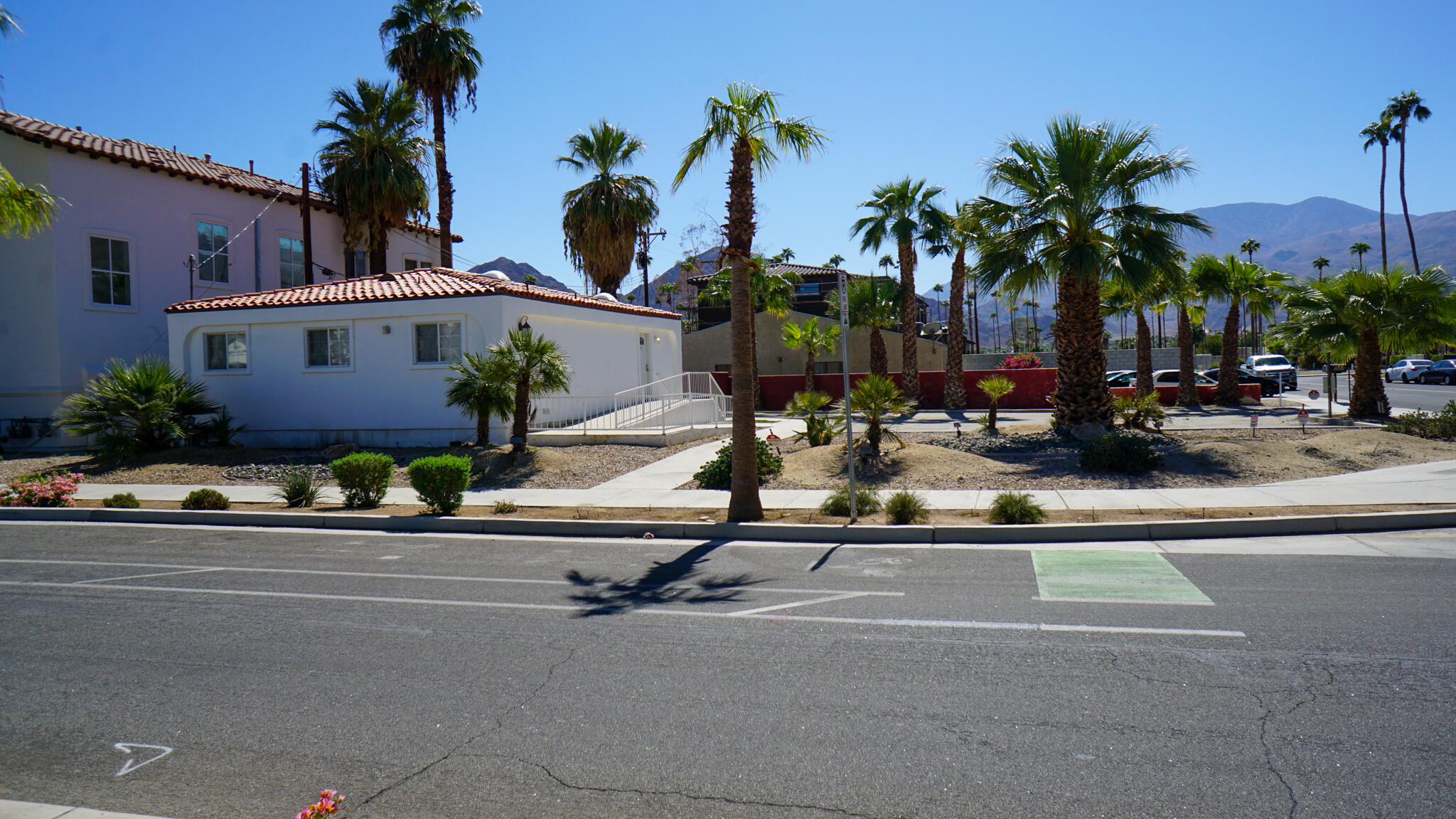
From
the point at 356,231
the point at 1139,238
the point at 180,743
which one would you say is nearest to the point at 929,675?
the point at 180,743

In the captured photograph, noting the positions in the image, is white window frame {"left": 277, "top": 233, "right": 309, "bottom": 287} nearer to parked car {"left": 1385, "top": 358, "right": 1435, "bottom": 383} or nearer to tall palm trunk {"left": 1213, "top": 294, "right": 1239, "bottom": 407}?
tall palm trunk {"left": 1213, "top": 294, "right": 1239, "bottom": 407}

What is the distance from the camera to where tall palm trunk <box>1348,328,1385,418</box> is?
20.7m

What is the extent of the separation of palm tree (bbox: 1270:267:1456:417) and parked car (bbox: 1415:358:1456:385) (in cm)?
3183

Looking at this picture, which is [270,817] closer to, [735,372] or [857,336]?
[735,372]

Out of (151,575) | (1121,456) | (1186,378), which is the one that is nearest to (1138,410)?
(1121,456)

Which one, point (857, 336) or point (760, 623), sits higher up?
point (857, 336)

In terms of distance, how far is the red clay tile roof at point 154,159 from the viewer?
22484mm

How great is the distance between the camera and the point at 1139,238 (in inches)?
674

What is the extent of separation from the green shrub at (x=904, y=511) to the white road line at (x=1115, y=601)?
3.46 m

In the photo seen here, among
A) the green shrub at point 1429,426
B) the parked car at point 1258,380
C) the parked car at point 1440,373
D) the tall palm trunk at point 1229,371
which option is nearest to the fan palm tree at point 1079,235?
the green shrub at point 1429,426

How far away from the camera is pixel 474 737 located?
4645 millimetres

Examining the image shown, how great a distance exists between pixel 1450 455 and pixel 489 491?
16517 millimetres

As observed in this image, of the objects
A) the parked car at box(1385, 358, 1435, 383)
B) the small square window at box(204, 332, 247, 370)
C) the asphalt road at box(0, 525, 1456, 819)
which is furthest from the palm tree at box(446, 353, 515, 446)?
the parked car at box(1385, 358, 1435, 383)

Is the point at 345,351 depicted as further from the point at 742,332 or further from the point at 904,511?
the point at 904,511
